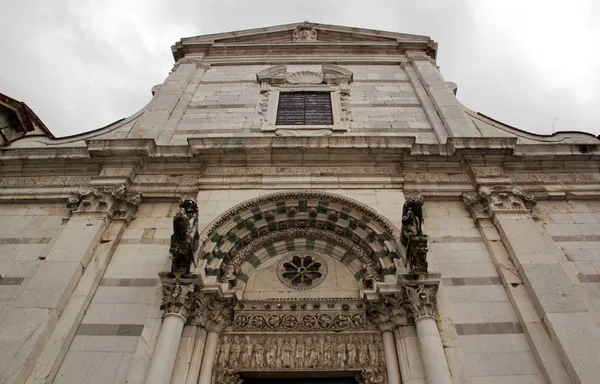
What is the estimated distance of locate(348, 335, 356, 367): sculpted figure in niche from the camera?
567 cm

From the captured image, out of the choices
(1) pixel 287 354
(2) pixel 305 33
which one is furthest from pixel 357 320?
(2) pixel 305 33

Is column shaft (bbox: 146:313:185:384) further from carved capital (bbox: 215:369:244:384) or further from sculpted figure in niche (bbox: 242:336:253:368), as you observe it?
sculpted figure in niche (bbox: 242:336:253:368)

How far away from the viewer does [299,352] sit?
5.78m

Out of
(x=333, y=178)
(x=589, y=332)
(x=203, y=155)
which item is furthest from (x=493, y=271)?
(x=203, y=155)

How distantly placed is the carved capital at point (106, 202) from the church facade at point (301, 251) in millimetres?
35

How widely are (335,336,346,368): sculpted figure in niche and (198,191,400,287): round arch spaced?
105 cm

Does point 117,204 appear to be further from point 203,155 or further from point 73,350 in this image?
point 73,350

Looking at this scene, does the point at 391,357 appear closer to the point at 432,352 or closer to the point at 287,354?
the point at 432,352

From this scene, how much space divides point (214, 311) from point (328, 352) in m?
1.77

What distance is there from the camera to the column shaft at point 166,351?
488 cm

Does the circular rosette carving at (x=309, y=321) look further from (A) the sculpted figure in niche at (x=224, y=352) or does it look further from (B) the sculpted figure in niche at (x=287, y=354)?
(A) the sculpted figure in niche at (x=224, y=352)

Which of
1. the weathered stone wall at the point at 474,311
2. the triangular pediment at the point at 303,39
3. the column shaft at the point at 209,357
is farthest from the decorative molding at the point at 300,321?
the triangular pediment at the point at 303,39

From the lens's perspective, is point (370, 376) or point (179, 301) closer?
point (370, 376)

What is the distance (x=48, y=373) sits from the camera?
514 cm
